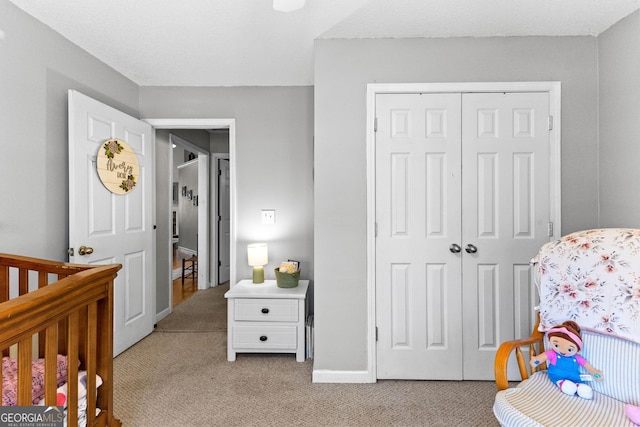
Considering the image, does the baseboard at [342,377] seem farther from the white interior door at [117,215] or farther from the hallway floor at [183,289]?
the hallway floor at [183,289]

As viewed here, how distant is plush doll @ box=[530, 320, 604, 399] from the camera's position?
4.77ft

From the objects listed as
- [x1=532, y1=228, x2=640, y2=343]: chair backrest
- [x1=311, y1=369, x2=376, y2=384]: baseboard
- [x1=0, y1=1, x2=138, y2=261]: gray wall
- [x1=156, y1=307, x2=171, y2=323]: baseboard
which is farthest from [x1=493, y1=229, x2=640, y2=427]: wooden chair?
[x1=156, y1=307, x2=171, y2=323]: baseboard

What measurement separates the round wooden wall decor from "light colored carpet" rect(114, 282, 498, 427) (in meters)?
1.40

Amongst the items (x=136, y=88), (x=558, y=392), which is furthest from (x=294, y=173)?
(x=558, y=392)

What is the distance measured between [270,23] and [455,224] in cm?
181

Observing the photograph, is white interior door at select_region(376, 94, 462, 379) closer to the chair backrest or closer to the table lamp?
the chair backrest

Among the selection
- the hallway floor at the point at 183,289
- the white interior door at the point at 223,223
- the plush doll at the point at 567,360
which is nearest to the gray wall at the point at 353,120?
the plush doll at the point at 567,360

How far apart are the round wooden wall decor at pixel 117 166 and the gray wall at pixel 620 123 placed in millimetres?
3526

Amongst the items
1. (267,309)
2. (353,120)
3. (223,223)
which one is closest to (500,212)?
(353,120)

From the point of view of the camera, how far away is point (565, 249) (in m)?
1.66

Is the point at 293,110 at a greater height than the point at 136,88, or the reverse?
the point at 136,88

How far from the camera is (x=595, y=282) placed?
1.55 metres

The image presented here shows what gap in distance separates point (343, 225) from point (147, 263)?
6.52ft

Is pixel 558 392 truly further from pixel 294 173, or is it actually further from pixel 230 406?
pixel 294 173
